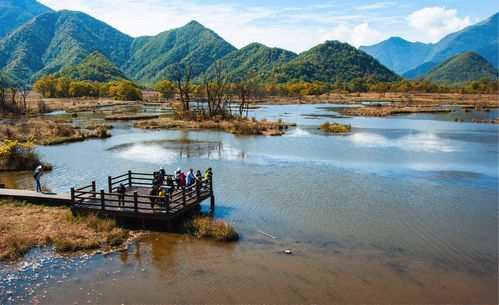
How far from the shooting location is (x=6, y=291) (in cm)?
1623

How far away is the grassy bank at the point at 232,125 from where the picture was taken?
6907 centimetres

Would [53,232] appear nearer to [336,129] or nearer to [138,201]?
[138,201]

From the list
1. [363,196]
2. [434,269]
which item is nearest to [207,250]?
[434,269]

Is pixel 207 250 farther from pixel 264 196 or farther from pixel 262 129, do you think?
pixel 262 129

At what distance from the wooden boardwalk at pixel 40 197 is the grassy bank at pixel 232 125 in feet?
146

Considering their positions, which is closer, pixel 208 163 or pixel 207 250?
pixel 207 250

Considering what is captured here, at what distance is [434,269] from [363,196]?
39.4 ft

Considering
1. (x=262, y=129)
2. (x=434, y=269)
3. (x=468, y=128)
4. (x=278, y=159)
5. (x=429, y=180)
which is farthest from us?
(x=468, y=128)

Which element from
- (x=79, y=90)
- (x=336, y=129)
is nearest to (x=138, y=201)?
(x=336, y=129)

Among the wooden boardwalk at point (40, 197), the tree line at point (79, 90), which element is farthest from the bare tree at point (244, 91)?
the wooden boardwalk at point (40, 197)

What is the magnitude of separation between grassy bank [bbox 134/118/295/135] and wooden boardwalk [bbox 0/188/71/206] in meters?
44.6

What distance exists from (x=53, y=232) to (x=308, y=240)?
13.1 m

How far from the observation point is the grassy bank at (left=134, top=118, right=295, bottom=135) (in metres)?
69.1

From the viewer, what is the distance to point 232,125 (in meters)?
75.4
